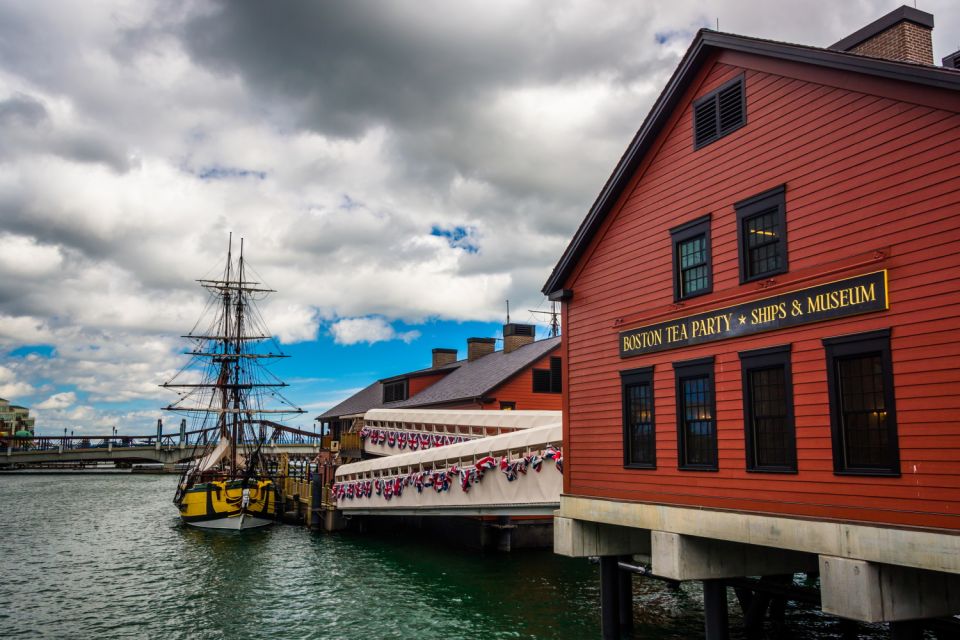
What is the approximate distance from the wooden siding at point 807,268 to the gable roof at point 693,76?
0.79ft

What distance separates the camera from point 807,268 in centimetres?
1228

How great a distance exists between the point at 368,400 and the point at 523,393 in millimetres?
24393

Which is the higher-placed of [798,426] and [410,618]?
[798,426]

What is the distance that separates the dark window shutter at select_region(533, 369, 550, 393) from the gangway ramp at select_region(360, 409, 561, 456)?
6127 mm

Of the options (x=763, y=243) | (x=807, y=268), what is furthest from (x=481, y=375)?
(x=807, y=268)

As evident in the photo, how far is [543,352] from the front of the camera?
40812mm

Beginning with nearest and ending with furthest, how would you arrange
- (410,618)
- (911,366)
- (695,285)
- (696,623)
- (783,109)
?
(911,366) → (783,109) → (695,285) → (696,623) → (410,618)

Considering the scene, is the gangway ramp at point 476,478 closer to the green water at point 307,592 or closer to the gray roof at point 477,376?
the green water at point 307,592

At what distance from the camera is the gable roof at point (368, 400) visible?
54391 millimetres

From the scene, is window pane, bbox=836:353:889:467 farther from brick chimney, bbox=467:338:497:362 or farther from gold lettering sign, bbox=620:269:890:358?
brick chimney, bbox=467:338:497:362

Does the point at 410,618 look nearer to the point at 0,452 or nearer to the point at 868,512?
the point at 868,512

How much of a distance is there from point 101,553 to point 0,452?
328 feet

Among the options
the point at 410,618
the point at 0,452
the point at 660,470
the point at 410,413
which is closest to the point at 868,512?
the point at 660,470

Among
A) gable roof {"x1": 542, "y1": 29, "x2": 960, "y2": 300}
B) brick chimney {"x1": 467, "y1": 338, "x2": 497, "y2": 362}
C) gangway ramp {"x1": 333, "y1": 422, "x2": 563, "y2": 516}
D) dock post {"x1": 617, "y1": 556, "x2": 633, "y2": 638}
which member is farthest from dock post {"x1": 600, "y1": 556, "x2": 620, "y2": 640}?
brick chimney {"x1": 467, "y1": 338, "x2": 497, "y2": 362}
